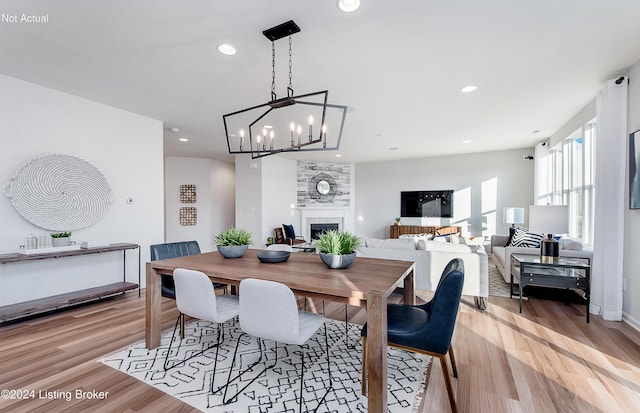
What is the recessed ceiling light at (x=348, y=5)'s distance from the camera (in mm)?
1933

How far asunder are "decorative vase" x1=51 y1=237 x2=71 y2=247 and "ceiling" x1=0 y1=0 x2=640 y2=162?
175cm

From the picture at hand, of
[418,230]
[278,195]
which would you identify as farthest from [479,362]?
[278,195]

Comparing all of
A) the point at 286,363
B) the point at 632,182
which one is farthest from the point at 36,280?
the point at 632,182

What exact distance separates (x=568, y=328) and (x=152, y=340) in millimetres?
3940

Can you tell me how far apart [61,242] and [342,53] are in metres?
3.73

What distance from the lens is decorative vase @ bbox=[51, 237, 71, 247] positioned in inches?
129

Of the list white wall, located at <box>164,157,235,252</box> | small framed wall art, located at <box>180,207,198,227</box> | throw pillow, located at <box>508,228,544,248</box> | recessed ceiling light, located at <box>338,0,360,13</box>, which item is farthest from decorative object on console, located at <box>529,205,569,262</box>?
small framed wall art, located at <box>180,207,198,227</box>

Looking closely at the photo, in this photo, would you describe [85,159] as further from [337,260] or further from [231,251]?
[337,260]

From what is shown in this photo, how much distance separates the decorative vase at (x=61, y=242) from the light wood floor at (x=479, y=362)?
2.58 ft

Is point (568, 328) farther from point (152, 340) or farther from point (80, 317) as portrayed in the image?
point (80, 317)

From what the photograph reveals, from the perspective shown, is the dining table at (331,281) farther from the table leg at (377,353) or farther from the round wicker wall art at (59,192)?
the round wicker wall art at (59,192)

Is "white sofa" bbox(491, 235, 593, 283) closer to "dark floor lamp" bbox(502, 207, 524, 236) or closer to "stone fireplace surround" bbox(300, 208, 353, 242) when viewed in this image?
"dark floor lamp" bbox(502, 207, 524, 236)

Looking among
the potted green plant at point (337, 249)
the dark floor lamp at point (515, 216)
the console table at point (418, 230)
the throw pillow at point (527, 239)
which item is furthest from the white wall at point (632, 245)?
the console table at point (418, 230)

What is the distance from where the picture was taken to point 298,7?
199cm
